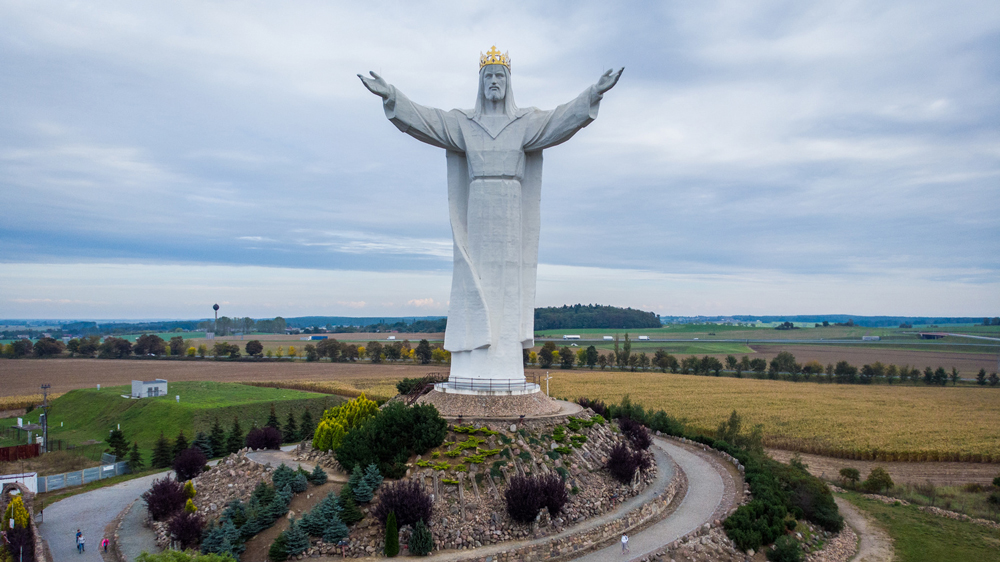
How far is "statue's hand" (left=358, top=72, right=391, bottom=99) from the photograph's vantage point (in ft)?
68.7

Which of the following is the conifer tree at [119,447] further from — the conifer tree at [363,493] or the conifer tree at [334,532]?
the conifer tree at [334,532]

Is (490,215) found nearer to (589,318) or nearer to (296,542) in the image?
(296,542)

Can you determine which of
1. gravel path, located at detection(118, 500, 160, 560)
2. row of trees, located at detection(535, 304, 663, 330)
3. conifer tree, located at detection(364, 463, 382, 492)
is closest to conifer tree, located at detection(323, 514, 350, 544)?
conifer tree, located at detection(364, 463, 382, 492)

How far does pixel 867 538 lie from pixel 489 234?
55.9 ft

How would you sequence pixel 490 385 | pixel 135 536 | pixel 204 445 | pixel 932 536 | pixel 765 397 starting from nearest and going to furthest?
pixel 135 536 < pixel 932 536 < pixel 490 385 < pixel 204 445 < pixel 765 397

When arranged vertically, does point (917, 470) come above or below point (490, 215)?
below

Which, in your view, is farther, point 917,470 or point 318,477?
point 917,470

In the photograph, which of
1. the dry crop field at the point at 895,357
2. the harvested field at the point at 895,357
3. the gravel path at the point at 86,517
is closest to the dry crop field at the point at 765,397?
the gravel path at the point at 86,517

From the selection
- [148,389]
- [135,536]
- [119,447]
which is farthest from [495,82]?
[148,389]

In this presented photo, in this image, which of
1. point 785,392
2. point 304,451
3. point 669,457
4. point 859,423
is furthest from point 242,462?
point 785,392

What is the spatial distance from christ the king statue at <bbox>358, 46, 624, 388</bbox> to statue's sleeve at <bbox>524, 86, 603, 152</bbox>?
0.14ft

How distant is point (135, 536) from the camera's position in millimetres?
17594

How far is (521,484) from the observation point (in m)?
16.2

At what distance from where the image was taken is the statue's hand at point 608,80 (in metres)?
20.1
